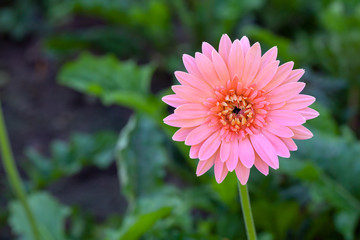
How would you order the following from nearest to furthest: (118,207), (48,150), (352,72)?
(352,72) < (118,207) < (48,150)

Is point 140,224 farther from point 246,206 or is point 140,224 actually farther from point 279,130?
point 279,130

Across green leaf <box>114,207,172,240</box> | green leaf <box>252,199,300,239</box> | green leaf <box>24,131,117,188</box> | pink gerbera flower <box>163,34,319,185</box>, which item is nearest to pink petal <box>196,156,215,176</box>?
pink gerbera flower <box>163,34,319,185</box>

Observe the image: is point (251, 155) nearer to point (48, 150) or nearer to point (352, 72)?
point (352, 72)

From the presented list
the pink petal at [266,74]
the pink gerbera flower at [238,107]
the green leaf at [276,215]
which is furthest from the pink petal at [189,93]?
the green leaf at [276,215]

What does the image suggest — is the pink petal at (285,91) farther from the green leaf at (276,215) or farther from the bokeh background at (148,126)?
the green leaf at (276,215)

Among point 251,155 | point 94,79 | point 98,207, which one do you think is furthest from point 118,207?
point 251,155

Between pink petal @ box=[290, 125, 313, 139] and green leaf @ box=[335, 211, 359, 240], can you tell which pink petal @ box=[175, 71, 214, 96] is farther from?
green leaf @ box=[335, 211, 359, 240]
